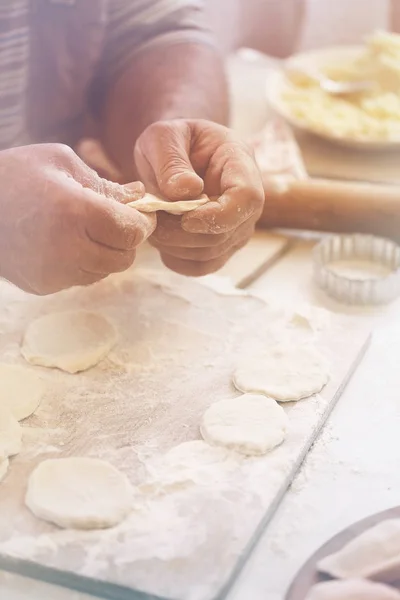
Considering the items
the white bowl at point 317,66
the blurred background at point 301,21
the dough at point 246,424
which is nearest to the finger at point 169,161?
the dough at point 246,424

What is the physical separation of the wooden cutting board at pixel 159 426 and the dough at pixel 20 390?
0.6 inches

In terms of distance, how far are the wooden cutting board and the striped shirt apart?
42 cm

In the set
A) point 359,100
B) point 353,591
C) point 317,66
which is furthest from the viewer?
point 317,66

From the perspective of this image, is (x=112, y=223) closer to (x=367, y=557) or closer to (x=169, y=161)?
(x=169, y=161)

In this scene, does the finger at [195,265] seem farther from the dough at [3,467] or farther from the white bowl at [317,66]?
the white bowl at [317,66]

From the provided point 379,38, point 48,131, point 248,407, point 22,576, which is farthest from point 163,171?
point 379,38

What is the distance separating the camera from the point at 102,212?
3.38 ft

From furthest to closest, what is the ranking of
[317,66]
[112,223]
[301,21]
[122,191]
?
1. [301,21]
2. [317,66]
3. [122,191]
4. [112,223]

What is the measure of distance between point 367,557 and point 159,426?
349mm

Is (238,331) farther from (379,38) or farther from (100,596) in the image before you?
(379,38)

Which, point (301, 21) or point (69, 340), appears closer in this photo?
point (69, 340)

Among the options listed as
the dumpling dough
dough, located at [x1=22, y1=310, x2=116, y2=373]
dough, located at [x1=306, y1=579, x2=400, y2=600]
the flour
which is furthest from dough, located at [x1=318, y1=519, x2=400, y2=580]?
the flour

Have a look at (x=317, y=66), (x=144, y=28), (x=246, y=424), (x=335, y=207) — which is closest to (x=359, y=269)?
(x=335, y=207)

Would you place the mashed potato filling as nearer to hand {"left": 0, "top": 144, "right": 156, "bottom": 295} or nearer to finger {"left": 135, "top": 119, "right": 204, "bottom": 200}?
finger {"left": 135, "top": 119, "right": 204, "bottom": 200}
